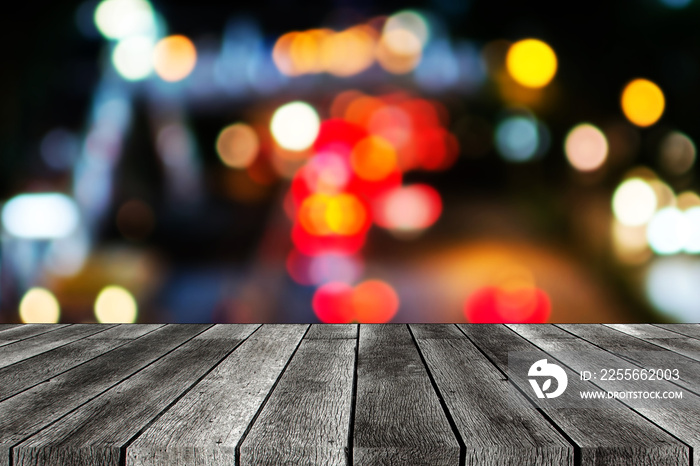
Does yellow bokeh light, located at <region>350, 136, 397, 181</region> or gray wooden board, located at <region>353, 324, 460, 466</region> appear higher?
yellow bokeh light, located at <region>350, 136, 397, 181</region>

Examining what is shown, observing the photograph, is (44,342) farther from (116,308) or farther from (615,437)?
(615,437)

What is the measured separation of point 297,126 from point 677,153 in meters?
1.15

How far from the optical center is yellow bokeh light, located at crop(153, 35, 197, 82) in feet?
4.99

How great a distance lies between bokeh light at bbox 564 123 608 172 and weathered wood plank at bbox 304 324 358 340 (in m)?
0.83

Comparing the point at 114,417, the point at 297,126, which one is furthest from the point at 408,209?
the point at 114,417

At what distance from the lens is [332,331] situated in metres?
1.31

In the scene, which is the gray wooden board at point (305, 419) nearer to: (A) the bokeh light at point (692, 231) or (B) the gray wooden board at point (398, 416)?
(B) the gray wooden board at point (398, 416)

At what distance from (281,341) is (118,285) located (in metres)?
0.66

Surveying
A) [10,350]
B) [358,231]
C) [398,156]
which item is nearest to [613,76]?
[398,156]

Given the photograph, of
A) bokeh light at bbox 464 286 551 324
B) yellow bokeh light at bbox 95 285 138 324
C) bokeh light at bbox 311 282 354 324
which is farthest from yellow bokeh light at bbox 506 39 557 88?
yellow bokeh light at bbox 95 285 138 324

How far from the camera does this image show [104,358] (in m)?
1.03

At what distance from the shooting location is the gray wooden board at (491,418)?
57 centimetres

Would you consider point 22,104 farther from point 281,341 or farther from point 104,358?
point 281,341

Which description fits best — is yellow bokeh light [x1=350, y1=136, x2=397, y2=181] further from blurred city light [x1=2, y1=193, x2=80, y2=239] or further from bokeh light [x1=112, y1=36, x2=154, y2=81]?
blurred city light [x1=2, y1=193, x2=80, y2=239]
